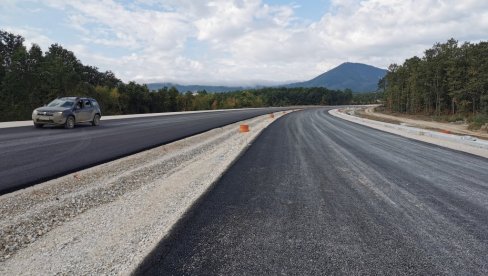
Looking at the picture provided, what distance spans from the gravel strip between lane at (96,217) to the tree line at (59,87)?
38555 millimetres

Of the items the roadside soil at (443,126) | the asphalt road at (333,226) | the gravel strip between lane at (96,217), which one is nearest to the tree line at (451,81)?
the roadside soil at (443,126)

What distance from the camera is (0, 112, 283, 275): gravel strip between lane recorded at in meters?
3.77

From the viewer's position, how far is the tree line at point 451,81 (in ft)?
169

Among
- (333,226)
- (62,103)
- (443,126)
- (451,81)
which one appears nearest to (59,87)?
(62,103)

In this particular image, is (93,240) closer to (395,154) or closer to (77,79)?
(395,154)

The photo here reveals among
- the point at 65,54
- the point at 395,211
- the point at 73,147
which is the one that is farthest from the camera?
the point at 65,54

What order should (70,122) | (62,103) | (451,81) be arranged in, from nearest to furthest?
1. (70,122)
2. (62,103)
3. (451,81)

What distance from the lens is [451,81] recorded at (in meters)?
59.4

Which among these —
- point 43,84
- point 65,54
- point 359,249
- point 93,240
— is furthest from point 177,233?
point 65,54

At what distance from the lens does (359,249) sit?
3930 millimetres

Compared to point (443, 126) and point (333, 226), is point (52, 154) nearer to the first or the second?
point (333, 226)

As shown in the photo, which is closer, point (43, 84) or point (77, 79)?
point (43, 84)

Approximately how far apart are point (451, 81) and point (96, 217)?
6743 centimetres

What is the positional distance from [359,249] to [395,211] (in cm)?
180
